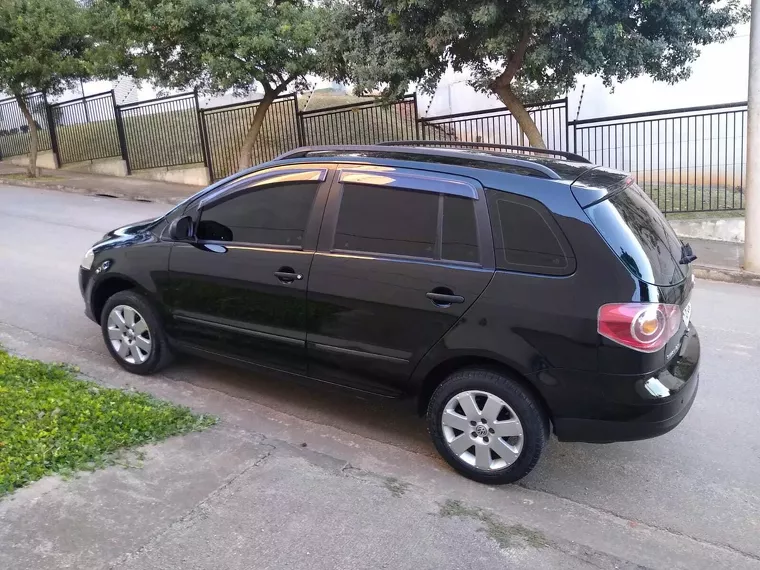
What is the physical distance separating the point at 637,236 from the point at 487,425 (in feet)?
4.12

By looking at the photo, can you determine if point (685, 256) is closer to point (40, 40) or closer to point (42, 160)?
point (40, 40)

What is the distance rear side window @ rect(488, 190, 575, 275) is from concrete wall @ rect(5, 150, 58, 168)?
20.2 metres

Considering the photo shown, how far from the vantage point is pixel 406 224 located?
390 centimetres

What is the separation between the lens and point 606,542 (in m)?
3.27

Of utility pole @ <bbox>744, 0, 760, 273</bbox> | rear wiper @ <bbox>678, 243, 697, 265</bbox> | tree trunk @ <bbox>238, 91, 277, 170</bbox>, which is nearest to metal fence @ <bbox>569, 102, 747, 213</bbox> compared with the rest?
utility pole @ <bbox>744, 0, 760, 273</bbox>

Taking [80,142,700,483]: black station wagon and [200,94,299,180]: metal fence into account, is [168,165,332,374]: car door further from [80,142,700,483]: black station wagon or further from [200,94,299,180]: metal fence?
[200,94,299,180]: metal fence

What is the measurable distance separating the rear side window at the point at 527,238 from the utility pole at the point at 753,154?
5.98m

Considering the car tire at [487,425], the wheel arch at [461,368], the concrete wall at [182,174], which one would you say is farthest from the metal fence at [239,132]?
the car tire at [487,425]

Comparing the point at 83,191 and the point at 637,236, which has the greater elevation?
the point at 83,191

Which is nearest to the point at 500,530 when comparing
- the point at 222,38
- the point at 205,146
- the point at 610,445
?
the point at 610,445

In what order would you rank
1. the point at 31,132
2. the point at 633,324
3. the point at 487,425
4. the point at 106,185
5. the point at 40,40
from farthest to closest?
the point at 31,132, the point at 106,185, the point at 40,40, the point at 487,425, the point at 633,324

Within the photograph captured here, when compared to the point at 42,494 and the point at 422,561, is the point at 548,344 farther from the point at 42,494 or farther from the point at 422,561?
the point at 42,494

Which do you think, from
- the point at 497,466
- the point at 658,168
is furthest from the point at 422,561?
the point at 658,168

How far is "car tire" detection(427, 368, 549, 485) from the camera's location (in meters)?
3.57
